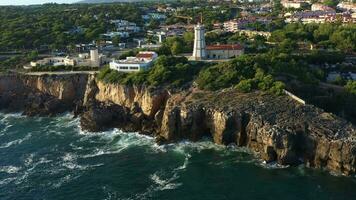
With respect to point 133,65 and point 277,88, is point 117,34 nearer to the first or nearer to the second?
point 133,65

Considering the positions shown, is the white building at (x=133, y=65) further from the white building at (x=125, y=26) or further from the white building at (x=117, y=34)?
the white building at (x=125, y=26)

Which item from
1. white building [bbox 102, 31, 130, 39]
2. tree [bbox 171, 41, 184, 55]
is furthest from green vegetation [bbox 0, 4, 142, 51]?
tree [bbox 171, 41, 184, 55]

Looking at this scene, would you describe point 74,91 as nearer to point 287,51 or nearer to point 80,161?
point 80,161

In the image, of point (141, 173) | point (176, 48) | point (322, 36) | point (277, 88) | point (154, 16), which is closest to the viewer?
point (141, 173)

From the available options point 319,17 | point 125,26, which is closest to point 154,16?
point 125,26

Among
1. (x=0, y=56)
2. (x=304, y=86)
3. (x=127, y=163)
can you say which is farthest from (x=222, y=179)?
(x=0, y=56)

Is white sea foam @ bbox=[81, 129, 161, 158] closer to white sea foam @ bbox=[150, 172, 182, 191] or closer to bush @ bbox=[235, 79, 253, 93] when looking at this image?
white sea foam @ bbox=[150, 172, 182, 191]
